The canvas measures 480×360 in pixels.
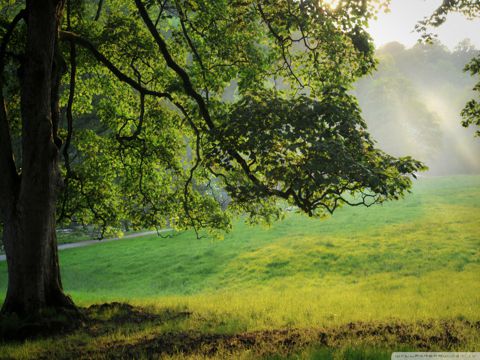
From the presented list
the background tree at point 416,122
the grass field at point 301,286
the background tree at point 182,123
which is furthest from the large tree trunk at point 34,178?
the background tree at point 416,122

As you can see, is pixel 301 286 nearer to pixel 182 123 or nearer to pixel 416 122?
pixel 182 123

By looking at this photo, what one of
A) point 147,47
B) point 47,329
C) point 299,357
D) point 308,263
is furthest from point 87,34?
point 308,263

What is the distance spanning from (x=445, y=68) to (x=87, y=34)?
129781mm

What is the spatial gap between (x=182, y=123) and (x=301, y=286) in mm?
10634

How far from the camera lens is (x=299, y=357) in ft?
20.5

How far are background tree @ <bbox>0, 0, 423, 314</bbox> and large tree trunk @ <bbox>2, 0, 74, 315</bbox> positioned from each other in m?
0.02

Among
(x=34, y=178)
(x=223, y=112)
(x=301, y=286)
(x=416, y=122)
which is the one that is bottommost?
(x=301, y=286)

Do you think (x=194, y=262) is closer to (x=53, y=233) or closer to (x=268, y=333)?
(x=53, y=233)

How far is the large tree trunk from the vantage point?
974 centimetres

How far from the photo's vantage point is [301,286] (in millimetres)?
20375

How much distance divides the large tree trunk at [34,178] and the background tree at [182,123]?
25 mm

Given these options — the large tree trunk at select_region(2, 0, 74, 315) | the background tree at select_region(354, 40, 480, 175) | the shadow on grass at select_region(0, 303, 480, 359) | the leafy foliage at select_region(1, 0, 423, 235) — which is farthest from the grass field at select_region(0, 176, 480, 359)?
the background tree at select_region(354, 40, 480, 175)

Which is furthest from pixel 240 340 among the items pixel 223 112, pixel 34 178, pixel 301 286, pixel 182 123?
pixel 301 286

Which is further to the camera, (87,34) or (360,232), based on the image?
(360,232)
